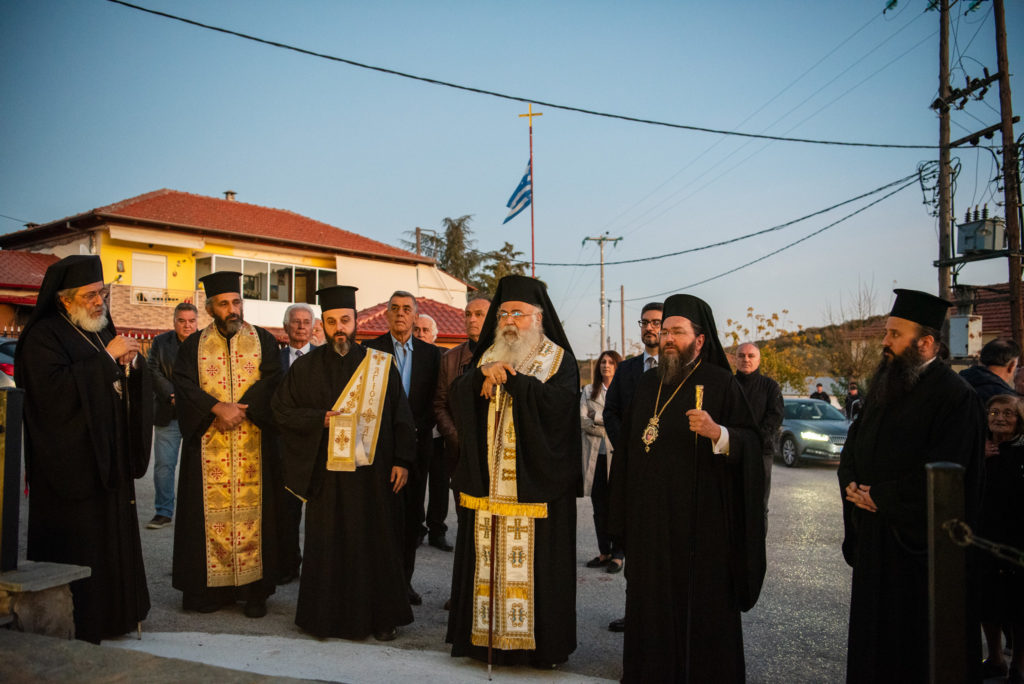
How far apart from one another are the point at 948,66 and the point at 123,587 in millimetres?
17572

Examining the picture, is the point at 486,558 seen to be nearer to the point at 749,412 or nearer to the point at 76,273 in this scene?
the point at 749,412

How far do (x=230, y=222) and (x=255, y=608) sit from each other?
25.6 m

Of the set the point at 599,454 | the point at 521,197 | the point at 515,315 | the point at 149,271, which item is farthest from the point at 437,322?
the point at 515,315

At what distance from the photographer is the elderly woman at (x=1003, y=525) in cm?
407

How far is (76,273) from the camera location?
4.45 metres

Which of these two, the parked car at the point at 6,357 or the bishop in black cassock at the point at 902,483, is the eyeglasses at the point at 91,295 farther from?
the parked car at the point at 6,357

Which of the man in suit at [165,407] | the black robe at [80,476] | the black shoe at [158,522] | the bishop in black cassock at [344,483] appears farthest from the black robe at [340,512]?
the black shoe at [158,522]

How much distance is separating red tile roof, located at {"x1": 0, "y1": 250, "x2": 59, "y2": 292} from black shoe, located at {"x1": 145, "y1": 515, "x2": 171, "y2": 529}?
19.7m

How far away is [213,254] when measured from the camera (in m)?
26.0

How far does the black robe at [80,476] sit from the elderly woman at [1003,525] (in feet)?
17.1

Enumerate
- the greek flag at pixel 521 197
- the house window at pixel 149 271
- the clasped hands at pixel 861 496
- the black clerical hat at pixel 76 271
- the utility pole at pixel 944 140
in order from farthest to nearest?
the house window at pixel 149 271 → the greek flag at pixel 521 197 → the utility pole at pixel 944 140 → the black clerical hat at pixel 76 271 → the clasped hands at pixel 861 496

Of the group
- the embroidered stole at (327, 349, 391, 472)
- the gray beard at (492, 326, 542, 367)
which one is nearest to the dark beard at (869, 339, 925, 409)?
the gray beard at (492, 326, 542, 367)

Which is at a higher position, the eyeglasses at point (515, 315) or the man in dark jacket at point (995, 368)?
the eyeglasses at point (515, 315)

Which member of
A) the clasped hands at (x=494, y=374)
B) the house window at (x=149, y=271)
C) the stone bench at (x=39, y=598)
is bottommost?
the stone bench at (x=39, y=598)
